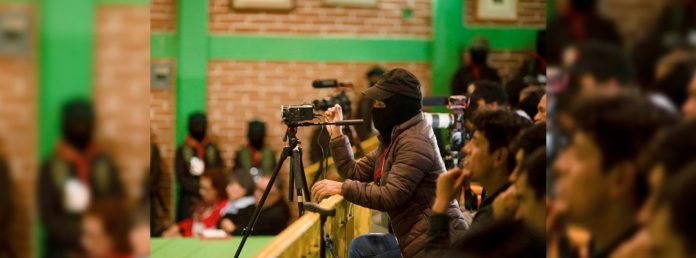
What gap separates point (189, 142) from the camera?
322 inches

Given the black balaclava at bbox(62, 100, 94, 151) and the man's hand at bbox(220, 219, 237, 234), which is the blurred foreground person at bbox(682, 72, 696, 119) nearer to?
the black balaclava at bbox(62, 100, 94, 151)

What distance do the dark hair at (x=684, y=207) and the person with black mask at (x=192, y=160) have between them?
23.5 ft

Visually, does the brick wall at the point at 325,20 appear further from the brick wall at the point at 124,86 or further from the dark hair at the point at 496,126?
the brick wall at the point at 124,86

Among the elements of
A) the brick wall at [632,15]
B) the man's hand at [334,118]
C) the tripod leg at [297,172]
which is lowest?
the tripod leg at [297,172]

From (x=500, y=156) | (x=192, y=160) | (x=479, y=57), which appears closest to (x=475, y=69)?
(x=479, y=57)

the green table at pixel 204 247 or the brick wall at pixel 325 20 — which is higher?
the brick wall at pixel 325 20

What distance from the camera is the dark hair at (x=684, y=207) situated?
1.30ft

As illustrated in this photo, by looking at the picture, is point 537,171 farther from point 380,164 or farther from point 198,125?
point 198,125

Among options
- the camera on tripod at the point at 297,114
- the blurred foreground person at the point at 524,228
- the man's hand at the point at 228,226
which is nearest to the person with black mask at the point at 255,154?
the man's hand at the point at 228,226

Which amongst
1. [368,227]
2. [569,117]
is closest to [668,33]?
[569,117]

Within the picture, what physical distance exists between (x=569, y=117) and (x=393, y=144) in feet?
8.28

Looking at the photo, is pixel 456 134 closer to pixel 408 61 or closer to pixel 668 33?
pixel 668 33

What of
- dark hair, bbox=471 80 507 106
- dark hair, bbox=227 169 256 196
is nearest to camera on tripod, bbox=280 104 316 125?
dark hair, bbox=471 80 507 106

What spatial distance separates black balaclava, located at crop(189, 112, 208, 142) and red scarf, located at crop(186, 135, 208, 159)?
4cm
